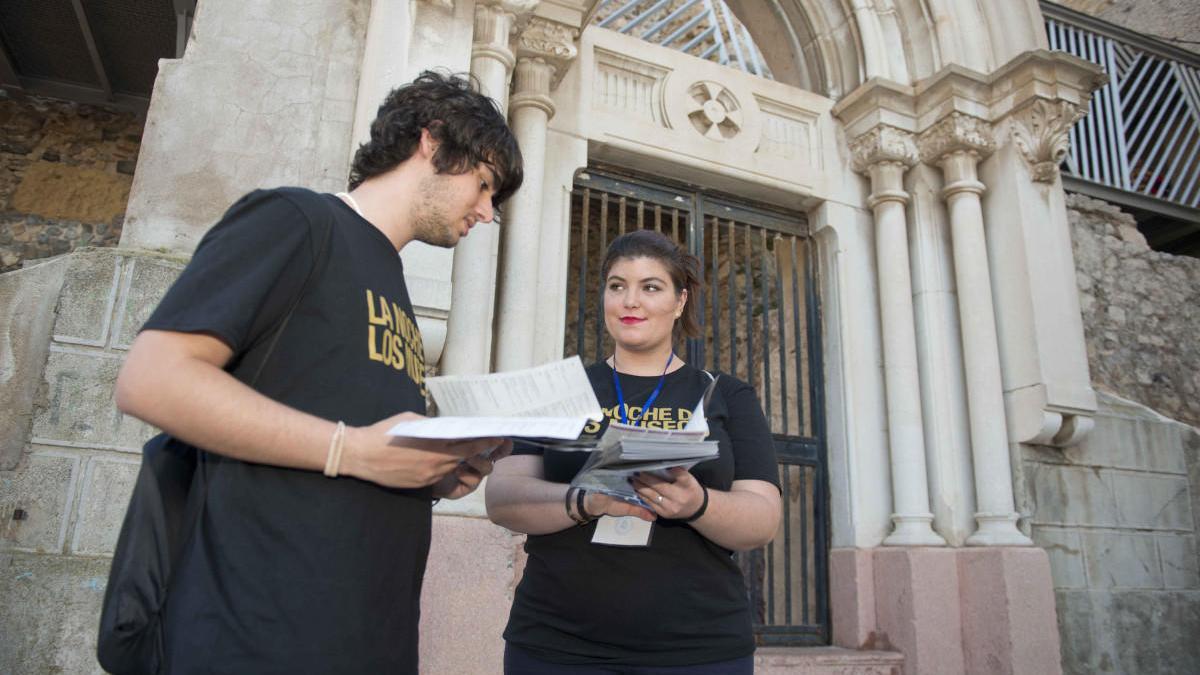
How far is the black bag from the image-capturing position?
986 millimetres

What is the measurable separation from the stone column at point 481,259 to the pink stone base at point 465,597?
64cm

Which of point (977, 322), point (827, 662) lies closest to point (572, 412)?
point (827, 662)

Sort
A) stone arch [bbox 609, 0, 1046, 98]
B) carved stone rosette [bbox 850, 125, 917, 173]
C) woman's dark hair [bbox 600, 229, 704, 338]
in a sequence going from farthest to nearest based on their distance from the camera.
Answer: stone arch [bbox 609, 0, 1046, 98], carved stone rosette [bbox 850, 125, 917, 173], woman's dark hair [bbox 600, 229, 704, 338]

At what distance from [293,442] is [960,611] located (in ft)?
12.6

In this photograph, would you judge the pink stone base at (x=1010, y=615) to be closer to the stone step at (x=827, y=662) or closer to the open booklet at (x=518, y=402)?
the stone step at (x=827, y=662)

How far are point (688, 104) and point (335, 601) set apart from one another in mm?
3907

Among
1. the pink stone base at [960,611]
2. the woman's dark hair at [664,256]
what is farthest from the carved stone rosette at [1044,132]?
the woman's dark hair at [664,256]

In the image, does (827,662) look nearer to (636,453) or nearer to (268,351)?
(636,453)

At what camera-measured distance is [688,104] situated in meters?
4.47

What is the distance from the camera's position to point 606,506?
1515 millimetres

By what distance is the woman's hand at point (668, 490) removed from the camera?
56.0 inches

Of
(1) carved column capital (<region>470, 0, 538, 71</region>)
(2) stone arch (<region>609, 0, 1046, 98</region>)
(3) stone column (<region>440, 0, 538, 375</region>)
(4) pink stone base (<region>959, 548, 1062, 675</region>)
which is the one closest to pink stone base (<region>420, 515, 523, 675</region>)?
(3) stone column (<region>440, 0, 538, 375</region>)

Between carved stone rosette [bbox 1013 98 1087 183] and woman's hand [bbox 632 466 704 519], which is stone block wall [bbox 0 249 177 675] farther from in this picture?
carved stone rosette [bbox 1013 98 1087 183]

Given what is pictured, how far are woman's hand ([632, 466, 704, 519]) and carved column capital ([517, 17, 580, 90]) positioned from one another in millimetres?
2781
